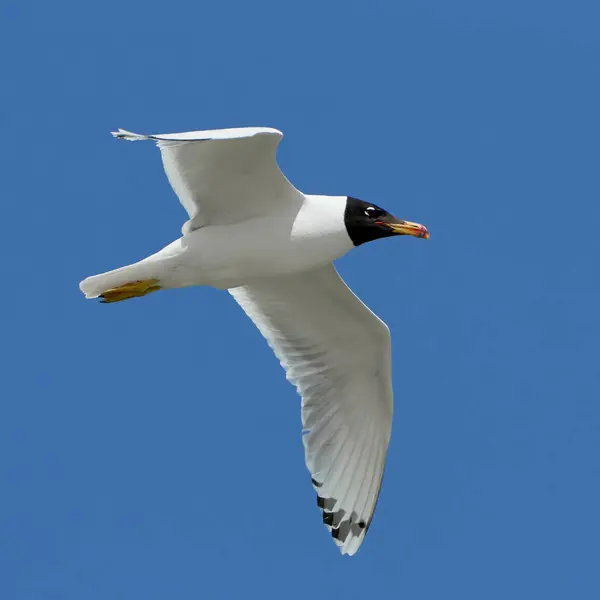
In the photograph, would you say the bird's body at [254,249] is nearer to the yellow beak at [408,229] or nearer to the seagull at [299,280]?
the seagull at [299,280]

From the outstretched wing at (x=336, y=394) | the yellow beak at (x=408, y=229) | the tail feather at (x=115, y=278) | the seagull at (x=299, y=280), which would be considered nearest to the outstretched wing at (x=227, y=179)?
the seagull at (x=299, y=280)

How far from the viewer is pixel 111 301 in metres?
8.48

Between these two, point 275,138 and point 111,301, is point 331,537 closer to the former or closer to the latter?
point 111,301

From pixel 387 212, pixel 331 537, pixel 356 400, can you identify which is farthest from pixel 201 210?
pixel 331 537

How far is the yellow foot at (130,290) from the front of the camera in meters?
8.37

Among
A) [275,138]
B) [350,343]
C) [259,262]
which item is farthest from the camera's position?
[350,343]

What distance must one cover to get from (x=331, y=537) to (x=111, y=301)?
7.74ft

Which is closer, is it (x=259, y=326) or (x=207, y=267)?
Result: (x=207, y=267)

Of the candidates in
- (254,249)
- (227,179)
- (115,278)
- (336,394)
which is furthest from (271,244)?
(336,394)

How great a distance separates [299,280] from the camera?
29.8 ft

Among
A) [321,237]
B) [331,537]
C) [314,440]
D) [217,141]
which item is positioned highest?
[217,141]

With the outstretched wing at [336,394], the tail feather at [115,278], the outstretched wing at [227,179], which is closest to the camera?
the outstretched wing at [227,179]

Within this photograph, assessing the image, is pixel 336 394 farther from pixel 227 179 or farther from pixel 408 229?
pixel 227 179

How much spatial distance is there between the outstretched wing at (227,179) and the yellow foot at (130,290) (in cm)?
40
